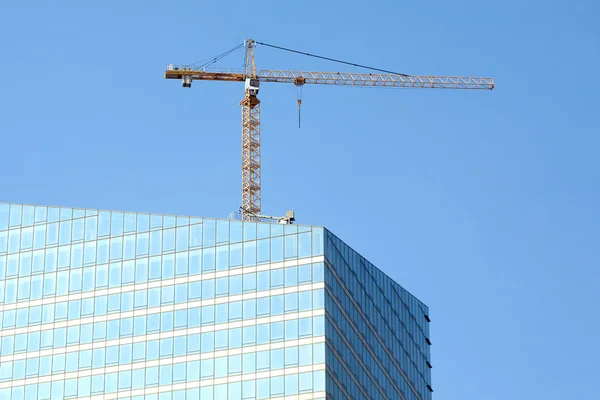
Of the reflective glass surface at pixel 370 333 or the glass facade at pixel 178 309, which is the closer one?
the glass facade at pixel 178 309

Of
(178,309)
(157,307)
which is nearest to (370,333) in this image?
(178,309)

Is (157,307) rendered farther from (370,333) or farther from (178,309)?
(370,333)

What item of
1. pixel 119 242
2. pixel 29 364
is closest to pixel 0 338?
pixel 29 364

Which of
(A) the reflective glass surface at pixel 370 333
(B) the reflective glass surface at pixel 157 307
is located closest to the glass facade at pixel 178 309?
(B) the reflective glass surface at pixel 157 307

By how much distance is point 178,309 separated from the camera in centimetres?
15050

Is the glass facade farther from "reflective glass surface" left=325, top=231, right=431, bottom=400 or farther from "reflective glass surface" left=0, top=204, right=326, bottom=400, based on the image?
"reflective glass surface" left=325, top=231, right=431, bottom=400

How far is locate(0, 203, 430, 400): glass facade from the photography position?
14550cm

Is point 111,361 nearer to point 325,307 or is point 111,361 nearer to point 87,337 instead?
point 87,337

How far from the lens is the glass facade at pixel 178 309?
146 metres

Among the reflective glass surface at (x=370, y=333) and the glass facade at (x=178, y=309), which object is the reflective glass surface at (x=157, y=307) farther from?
the reflective glass surface at (x=370, y=333)

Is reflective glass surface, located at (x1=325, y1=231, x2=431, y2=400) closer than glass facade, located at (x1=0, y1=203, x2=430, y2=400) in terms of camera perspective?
No

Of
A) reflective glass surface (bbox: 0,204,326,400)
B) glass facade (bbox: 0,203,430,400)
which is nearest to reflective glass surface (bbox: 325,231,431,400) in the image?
glass facade (bbox: 0,203,430,400)

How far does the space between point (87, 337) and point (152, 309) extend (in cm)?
738

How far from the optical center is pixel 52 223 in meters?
161
